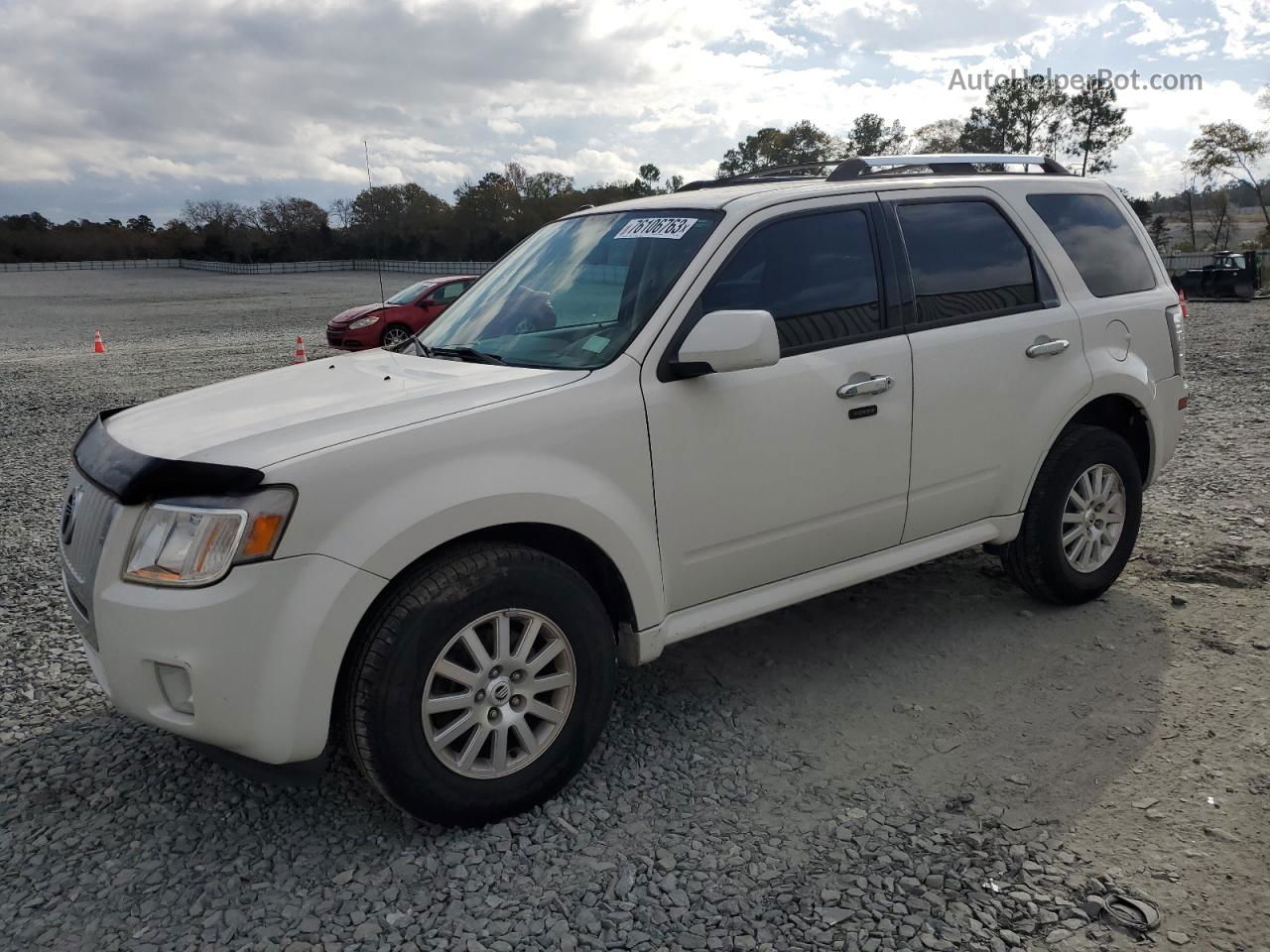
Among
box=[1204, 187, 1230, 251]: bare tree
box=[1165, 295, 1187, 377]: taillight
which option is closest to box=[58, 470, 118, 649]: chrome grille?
box=[1165, 295, 1187, 377]: taillight

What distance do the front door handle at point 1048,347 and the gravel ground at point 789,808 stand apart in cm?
125

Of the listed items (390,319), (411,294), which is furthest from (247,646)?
(411,294)

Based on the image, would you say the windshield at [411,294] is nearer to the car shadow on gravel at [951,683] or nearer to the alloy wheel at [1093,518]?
the car shadow on gravel at [951,683]

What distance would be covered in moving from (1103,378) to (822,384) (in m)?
1.65

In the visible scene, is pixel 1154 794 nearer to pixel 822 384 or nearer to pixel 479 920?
pixel 822 384

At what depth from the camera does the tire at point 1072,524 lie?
174 inches

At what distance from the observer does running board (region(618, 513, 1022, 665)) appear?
341 centimetres

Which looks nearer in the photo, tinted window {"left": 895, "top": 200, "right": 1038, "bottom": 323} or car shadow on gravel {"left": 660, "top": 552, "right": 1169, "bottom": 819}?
car shadow on gravel {"left": 660, "top": 552, "right": 1169, "bottom": 819}

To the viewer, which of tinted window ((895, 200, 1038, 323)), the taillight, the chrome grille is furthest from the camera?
the taillight

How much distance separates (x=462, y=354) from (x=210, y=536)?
1346 mm

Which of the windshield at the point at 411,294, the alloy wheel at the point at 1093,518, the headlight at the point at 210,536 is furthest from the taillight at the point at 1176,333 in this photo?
the windshield at the point at 411,294

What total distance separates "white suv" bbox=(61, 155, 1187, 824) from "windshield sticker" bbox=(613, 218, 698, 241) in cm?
2

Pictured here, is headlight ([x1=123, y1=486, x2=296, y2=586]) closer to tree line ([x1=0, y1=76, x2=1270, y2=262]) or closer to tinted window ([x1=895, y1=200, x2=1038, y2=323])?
tinted window ([x1=895, y1=200, x2=1038, y2=323])

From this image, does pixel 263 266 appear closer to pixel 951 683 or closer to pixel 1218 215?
pixel 1218 215
